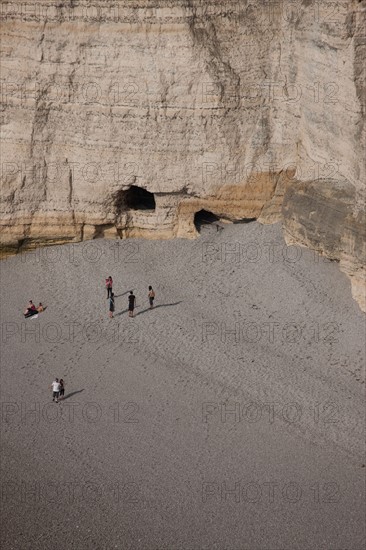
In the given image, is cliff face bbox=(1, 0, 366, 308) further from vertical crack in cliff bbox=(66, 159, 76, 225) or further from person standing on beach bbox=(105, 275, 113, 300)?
person standing on beach bbox=(105, 275, 113, 300)

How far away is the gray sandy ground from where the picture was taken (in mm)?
20312

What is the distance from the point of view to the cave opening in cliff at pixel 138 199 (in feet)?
96.9

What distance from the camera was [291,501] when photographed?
20.5 m

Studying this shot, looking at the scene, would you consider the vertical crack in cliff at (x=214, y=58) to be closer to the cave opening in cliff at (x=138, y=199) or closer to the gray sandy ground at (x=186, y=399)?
the gray sandy ground at (x=186, y=399)

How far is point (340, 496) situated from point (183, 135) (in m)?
11.4

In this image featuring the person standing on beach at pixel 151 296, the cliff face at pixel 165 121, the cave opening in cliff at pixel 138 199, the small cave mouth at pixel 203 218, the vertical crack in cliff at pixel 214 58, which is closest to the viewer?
the cliff face at pixel 165 121

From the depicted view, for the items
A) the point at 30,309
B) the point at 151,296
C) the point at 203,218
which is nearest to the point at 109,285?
the point at 151,296

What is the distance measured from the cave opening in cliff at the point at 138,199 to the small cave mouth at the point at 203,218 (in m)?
1.33

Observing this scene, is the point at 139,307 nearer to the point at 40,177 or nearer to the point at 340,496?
the point at 40,177

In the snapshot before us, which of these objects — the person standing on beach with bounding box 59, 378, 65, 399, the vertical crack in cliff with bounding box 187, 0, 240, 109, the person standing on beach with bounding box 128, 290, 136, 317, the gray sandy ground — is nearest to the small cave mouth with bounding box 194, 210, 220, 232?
the gray sandy ground

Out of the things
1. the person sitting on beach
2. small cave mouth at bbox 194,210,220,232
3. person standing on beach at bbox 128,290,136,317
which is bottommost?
the person sitting on beach

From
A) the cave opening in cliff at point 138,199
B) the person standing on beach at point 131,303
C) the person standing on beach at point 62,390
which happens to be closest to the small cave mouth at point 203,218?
the cave opening in cliff at point 138,199

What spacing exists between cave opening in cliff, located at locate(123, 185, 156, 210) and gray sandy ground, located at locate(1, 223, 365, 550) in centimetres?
120

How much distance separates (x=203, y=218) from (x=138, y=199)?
207cm
